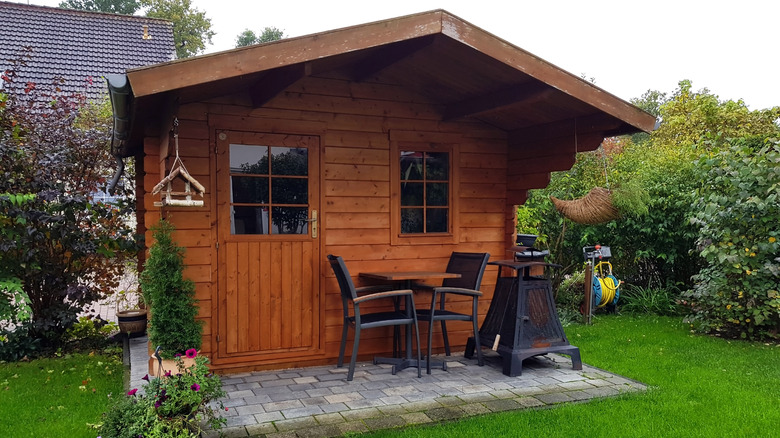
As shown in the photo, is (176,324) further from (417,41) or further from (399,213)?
(417,41)

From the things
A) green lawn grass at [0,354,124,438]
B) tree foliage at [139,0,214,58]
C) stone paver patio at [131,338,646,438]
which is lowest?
green lawn grass at [0,354,124,438]

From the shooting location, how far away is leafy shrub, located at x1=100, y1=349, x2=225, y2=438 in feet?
9.14

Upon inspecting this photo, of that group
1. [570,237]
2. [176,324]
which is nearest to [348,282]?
[176,324]

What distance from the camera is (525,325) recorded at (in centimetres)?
455

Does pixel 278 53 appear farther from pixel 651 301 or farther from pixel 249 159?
pixel 651 301

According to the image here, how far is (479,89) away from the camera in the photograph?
4.76 metres

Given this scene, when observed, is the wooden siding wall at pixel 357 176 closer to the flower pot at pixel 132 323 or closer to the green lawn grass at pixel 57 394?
the green lawn grass at pixel 57 394

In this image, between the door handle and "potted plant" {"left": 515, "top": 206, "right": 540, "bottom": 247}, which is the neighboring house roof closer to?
"potted plant" {"left": 515, "top": 206, "right": 540, "bottom": 247}

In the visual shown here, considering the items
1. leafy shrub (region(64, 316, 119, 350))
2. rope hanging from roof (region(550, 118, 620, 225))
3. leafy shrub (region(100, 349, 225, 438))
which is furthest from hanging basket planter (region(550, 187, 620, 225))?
leafy shrub (region(64, 316, 119, 350))

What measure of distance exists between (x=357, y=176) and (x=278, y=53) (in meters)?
1.56

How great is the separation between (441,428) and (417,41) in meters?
2.60

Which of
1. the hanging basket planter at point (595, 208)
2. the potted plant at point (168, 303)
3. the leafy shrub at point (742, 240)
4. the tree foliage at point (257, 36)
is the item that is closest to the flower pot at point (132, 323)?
the potted plant at point (168, 303)

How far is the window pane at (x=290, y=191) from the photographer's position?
181 inches

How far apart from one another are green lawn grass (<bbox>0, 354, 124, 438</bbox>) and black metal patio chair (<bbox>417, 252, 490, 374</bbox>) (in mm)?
2354
